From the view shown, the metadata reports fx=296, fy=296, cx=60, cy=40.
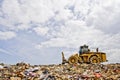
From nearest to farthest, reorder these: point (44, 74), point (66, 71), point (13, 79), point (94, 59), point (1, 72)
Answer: point (13, 79), point (44, 74), point (1, 72), point (66, 71), point (94, 59)

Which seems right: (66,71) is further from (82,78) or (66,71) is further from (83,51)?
(83,51)

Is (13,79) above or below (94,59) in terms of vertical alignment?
below

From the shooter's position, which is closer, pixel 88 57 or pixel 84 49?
pixel 88 57

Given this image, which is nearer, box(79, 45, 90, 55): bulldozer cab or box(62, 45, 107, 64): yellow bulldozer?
box(62, 45, 107, 64): yellow bulldozer

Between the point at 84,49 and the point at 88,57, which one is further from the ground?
the point at 84,49

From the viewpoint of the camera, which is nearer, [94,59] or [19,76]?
[19,76]

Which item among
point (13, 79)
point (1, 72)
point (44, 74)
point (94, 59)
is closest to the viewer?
point (13, 79)

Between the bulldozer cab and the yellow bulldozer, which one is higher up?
the bulldozer cab

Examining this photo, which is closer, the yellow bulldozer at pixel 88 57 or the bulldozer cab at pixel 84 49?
the yellow bulldozer at pixel 88 57

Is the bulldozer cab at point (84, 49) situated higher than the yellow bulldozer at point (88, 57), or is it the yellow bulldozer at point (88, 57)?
the bulldozer cab at point (84, 49)

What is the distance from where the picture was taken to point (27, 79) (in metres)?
12.2

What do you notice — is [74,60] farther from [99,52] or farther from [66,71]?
[66,71]

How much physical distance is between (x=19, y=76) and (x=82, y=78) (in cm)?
268

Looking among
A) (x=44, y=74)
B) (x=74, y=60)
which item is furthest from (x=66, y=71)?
(x=74, y=60)
